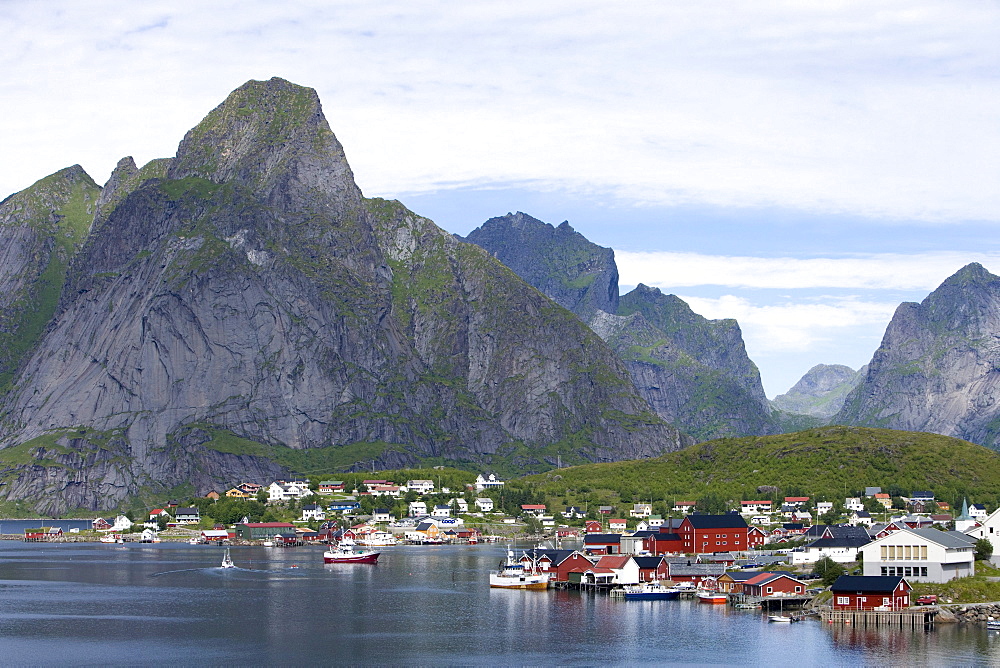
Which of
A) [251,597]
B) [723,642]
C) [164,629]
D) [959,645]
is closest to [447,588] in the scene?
[251,597]

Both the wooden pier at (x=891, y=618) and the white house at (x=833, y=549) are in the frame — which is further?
the white house at (x=833, y=549)

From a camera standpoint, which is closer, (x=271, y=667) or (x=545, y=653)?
(x=271, y=667)

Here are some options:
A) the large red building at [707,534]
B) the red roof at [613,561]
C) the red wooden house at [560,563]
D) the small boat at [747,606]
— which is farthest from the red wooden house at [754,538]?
the small boat at [747,606]

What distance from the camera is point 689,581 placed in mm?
132000

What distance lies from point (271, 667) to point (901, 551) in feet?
187

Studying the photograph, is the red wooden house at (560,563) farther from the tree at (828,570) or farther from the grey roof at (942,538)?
the grey roof at (942,538)

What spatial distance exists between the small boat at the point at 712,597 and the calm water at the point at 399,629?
1.61 metres

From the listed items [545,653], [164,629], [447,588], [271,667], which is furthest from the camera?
[447,588]

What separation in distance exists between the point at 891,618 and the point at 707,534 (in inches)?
2303

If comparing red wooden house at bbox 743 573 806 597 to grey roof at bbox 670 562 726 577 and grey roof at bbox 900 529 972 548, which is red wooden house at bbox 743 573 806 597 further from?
grey roof at bbox 900 529 972 548

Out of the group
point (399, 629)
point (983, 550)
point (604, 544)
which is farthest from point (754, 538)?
point (399, 629)

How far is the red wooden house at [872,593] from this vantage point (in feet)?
347

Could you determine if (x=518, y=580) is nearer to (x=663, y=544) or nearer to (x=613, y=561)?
(x=613, y=561)

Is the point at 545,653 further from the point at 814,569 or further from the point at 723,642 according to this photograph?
the point at 814,569
